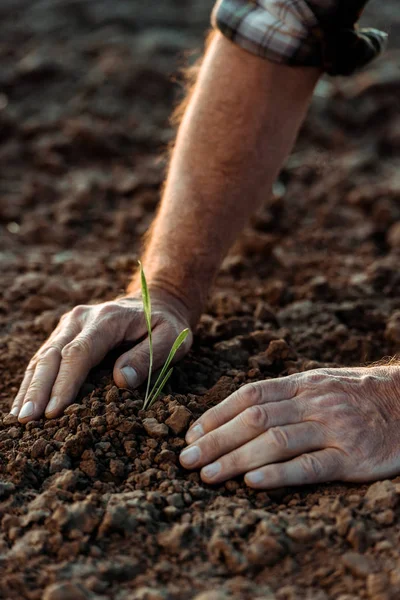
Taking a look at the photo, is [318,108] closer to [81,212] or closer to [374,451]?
[81,212]

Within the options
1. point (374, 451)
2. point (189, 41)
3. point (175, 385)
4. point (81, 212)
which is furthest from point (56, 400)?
point (189, 41)

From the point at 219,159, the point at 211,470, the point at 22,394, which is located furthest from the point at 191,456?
the point at 219,159

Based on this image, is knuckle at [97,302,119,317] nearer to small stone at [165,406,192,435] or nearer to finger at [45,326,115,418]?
finger at [45,326,115,418]

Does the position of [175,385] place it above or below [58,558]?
below

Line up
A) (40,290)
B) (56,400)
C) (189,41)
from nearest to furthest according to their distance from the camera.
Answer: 1. (56,400)
2. (40,290)
3. (189,41)

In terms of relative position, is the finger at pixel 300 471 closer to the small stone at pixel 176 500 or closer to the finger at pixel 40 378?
the small stone at pixel 176 500

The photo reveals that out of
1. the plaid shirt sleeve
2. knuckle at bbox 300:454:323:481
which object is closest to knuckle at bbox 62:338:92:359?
knuckle at bbox 300:454:323:481

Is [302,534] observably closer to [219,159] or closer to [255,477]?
[255,477]
